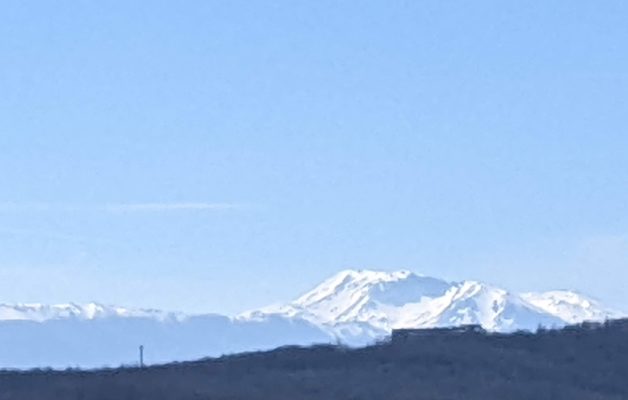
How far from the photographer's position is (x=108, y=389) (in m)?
46.4

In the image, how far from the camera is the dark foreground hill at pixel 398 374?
4738cm

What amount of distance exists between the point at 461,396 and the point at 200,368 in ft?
23.8

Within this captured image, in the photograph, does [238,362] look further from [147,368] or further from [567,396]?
[567,396]

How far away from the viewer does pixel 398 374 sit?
50.9m

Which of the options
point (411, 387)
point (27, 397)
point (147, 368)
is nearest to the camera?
point (27, 397)

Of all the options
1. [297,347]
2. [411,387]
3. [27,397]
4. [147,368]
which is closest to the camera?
[27,397]

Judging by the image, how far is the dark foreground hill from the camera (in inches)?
1865

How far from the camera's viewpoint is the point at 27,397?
45.9 meters

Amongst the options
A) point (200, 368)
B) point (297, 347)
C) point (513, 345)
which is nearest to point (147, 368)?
point (200, 368)

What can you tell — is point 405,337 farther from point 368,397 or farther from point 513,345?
point 368,397

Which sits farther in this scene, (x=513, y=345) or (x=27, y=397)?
(x=513, y=345)

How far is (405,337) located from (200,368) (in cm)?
607

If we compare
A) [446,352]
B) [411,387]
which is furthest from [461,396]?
[446,352]

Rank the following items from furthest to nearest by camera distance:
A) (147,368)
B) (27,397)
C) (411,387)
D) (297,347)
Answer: (297,347) < (147,368) < (411,387) < (27,397)
